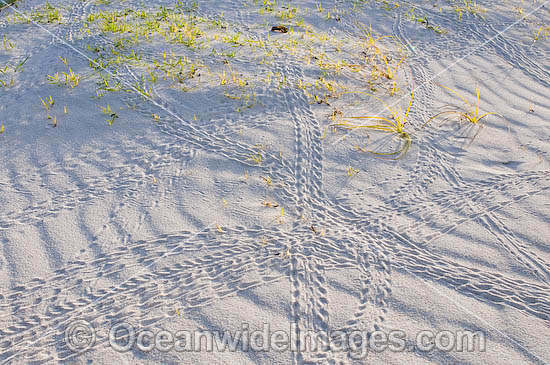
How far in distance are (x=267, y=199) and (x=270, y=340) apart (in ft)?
3.44

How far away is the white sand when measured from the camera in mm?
2311

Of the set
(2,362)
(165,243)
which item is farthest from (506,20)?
(2,362)

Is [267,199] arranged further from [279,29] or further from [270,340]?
[279,29]

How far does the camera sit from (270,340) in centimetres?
222

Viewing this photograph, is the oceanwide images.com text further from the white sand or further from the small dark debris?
the small dark debris

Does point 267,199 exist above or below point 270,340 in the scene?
above

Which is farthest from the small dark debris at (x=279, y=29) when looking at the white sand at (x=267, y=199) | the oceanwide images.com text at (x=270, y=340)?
the oceanwide images.com text at (x=270, y=340)

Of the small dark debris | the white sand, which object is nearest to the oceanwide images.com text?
the white sand

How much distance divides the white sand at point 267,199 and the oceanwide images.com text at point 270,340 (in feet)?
0.10

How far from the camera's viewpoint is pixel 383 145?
3.43m

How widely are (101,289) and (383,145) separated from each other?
7.83ft

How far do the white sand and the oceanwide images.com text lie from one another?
0.03 m

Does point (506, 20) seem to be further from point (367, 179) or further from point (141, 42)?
point (141, 42)

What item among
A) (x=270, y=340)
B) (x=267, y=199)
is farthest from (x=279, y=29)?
(x=270, y=340)
